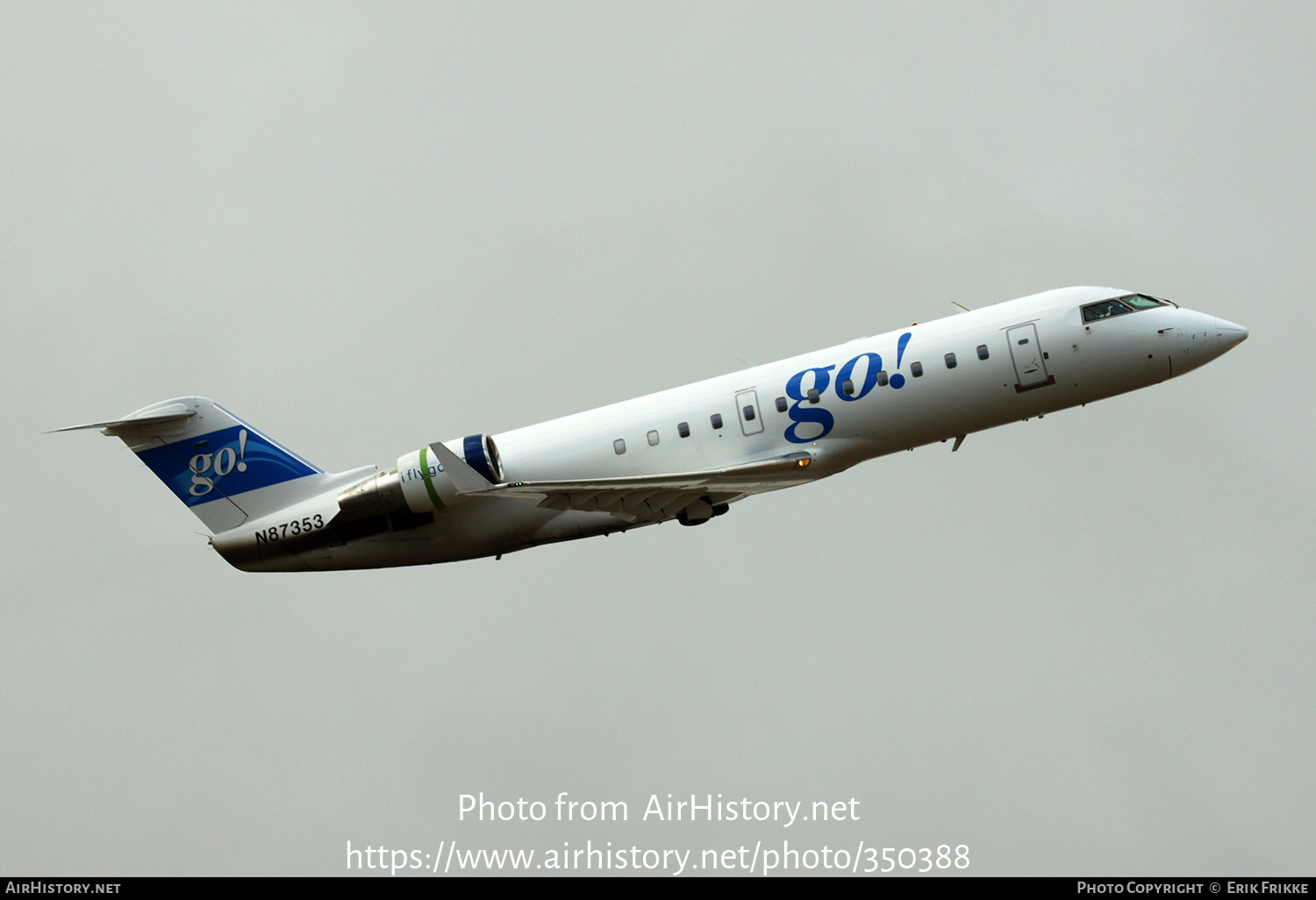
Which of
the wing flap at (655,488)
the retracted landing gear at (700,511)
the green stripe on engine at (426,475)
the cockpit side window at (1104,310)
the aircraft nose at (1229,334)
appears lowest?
the retracted landing gear at (700,511)

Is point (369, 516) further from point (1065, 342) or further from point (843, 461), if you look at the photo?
point (1065, 342)

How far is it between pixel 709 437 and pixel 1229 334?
11211mm

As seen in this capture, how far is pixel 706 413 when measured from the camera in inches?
1121

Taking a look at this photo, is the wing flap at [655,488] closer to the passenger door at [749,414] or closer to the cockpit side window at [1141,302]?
the passenger door at [749,414]

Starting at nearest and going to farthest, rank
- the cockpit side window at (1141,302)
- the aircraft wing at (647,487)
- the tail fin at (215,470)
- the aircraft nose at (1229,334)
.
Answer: the aircraft wing at (647,487), the aircraft nose at (1229,334), the cockpit side window at (1141,302), the tail fin at (215,470)

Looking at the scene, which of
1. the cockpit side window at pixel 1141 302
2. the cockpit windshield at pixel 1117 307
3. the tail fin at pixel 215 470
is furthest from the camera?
the tail fin at pixel 215 470

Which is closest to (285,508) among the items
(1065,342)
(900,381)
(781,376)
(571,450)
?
(571,450)

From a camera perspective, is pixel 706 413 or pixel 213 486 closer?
pixel 706 413

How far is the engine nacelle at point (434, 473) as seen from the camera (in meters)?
28.4

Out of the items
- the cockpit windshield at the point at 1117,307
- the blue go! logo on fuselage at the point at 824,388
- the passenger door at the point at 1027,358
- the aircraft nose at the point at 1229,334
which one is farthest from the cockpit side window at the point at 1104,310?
the blue go! logo on fuselage at the point at 824,388

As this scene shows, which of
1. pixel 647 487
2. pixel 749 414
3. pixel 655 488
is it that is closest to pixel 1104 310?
pixel 749 414

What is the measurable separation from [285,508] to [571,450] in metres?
7.16

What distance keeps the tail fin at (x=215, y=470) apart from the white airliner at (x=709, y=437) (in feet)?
0.19

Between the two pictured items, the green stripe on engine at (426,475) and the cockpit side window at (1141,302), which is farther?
the green stripe on engine at (426,475)
